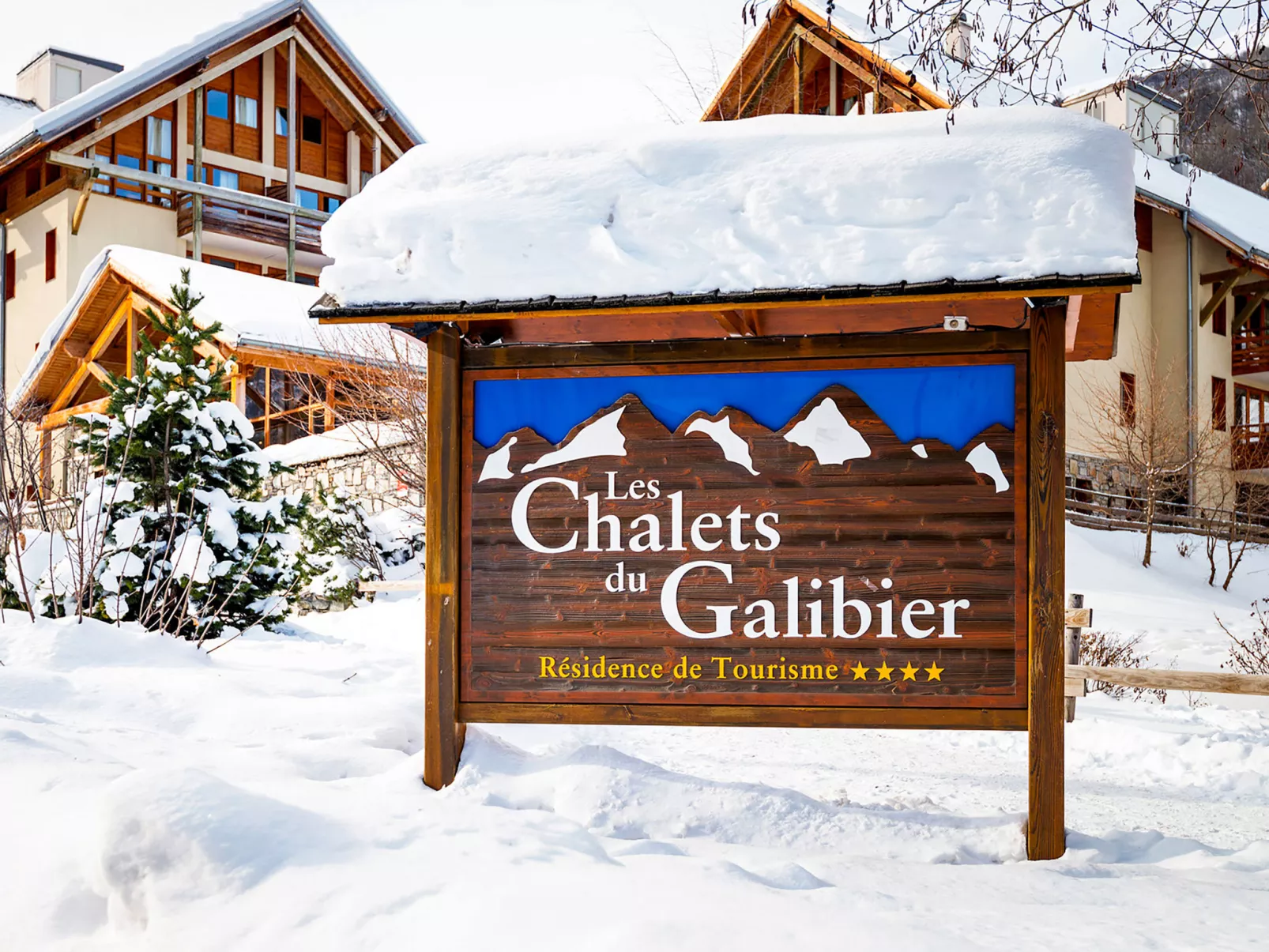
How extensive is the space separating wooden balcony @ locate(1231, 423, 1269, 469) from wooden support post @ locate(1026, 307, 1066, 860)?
22.9 meters

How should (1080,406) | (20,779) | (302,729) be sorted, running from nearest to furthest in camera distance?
(20,779), (302,729), (1080,406)

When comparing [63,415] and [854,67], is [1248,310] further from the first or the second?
[63,415]

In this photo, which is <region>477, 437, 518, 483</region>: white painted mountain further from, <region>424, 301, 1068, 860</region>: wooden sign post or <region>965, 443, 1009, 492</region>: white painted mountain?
<region>965, 443, 1009, 492</region>: white painted mountain

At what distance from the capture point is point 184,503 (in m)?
9.95

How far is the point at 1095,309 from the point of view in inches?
186

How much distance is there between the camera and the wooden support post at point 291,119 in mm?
26734

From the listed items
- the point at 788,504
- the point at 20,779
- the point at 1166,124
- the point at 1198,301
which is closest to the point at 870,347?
the point at 788,504

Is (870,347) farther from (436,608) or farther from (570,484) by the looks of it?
(436,608)

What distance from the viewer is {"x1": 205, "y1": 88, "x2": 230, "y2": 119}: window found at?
26953mm

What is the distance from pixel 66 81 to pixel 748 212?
34115 mm

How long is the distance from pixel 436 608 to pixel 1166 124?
111 feet

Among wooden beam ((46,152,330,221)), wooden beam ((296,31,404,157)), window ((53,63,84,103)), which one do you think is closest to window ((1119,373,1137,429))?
wooden beam ((46,152,330,221))

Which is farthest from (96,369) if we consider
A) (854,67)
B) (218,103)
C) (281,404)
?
(854,67)

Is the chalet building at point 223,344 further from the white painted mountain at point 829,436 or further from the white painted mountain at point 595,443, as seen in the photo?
the white painted mountain at point 829,436
